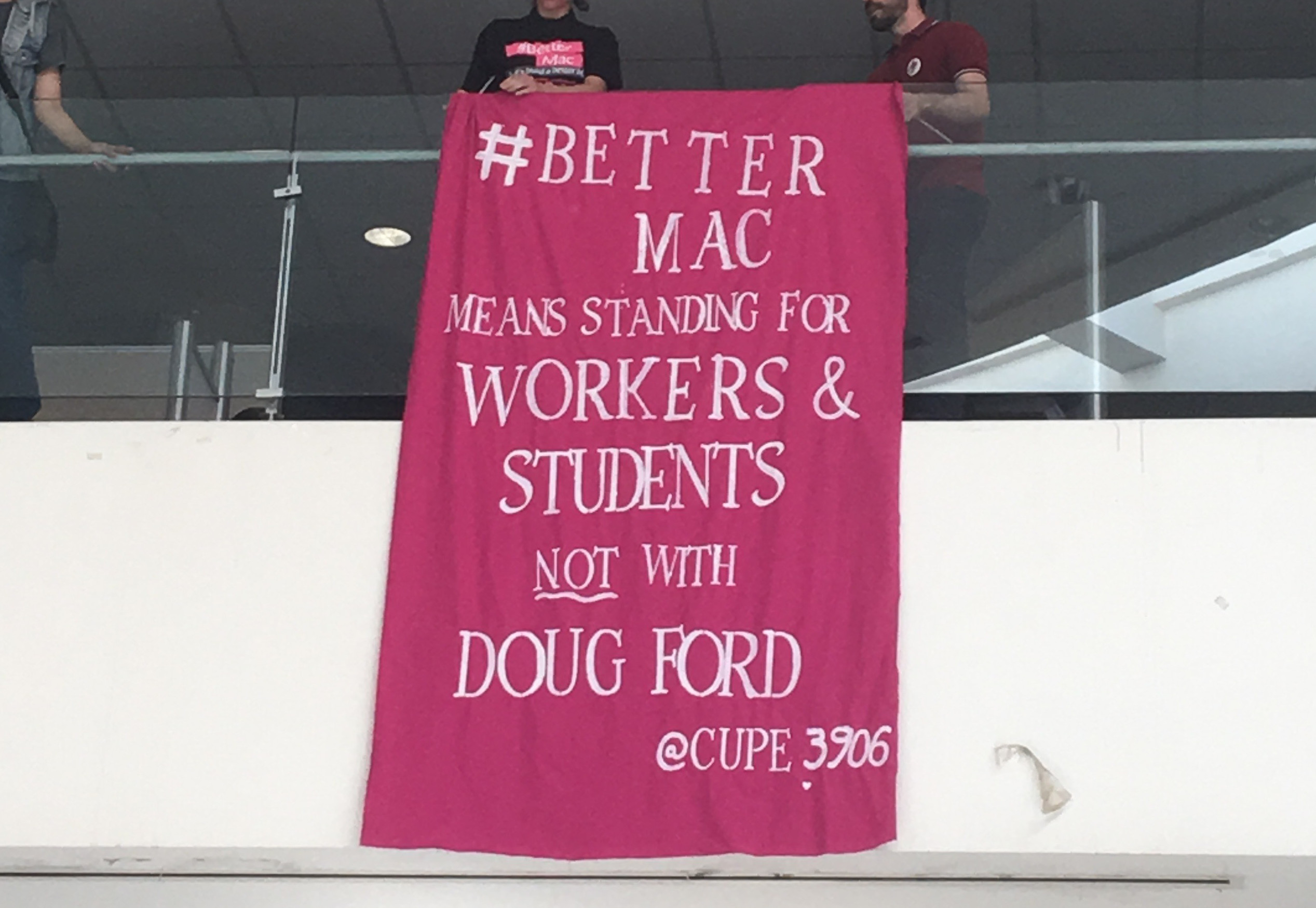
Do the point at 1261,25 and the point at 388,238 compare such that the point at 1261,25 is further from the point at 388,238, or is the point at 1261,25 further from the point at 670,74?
the point at 388,238

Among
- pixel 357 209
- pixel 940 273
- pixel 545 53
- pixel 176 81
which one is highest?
pixel 176 81

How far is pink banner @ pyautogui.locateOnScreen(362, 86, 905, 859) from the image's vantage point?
126 inches

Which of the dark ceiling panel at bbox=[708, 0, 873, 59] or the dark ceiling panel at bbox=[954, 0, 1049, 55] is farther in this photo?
the dark ceiling panel at bbox=[708, 0, 873, 59]

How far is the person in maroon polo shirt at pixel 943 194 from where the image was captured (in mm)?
3441

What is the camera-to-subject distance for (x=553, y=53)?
394 centimetres

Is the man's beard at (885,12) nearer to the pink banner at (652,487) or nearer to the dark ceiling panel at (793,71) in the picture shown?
the pink banner at (652,487)

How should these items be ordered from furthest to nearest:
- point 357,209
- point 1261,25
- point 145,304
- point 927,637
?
point 1261,25 < point 357,209 < point 145,304 < point 927,637

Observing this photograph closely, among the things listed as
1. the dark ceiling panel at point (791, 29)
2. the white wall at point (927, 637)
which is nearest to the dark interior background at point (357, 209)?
the white wall at point (927, 637)

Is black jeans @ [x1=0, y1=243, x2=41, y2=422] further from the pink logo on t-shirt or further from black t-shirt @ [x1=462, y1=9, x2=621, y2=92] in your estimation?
the pink logo on t-shirt

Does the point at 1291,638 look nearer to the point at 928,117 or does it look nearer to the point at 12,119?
the point at 928,117

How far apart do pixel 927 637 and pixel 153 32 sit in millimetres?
3684

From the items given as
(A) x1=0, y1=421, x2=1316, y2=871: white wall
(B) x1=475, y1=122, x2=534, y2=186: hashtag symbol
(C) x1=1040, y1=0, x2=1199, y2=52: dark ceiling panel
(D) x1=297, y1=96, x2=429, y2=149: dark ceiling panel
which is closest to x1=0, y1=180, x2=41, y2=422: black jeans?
(A) x1=0, y1=421, x2=1316, y2=871: white wall

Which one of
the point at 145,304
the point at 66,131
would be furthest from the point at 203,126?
the point at 145,304

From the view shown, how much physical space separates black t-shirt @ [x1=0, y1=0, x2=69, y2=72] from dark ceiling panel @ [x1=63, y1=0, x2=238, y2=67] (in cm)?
159
